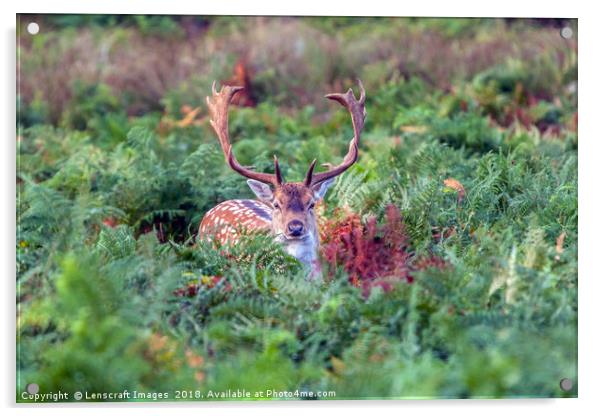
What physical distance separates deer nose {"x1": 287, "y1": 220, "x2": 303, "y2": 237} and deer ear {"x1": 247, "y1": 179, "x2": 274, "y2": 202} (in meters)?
0.42

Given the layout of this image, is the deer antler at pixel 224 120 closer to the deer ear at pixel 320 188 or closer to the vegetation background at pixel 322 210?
the deer ear at pixel 320 188

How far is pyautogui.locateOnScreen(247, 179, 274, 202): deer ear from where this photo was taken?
8938 mm

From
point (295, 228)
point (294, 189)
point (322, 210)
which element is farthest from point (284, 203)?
point (322, 210)

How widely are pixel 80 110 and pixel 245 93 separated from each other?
5.92 feet

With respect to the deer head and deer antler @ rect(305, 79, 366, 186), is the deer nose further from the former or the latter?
deer antler @ rect(305, 79, 366, 186)

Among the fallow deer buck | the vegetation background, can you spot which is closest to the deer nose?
the fallow deer buck

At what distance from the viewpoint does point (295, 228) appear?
28.0 ft

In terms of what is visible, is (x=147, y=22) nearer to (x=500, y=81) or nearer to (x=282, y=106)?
(x=282, y=106)

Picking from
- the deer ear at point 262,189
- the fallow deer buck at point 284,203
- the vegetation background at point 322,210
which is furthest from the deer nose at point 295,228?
the deer ear at point 262,189

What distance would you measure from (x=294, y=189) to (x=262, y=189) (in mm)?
321

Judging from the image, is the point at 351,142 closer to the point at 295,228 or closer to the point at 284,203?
the point at 284,203

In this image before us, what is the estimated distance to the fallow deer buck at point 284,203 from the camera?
858 centimetres

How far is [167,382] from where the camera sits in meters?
6.35

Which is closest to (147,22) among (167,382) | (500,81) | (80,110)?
(80,110)
